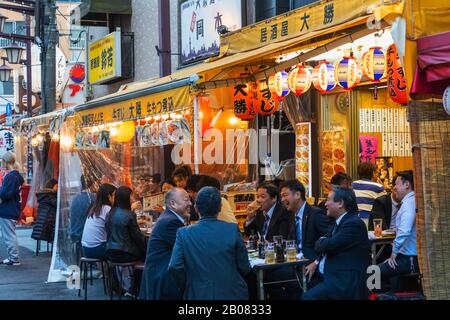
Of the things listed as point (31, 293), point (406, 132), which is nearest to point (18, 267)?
point (31, 293)

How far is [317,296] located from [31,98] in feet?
90.7

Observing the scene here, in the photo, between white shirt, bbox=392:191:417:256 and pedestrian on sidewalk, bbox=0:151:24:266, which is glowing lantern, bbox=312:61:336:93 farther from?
pedestrian on sidewalk, bbox=0:151:24:266

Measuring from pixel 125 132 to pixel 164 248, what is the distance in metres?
7.68

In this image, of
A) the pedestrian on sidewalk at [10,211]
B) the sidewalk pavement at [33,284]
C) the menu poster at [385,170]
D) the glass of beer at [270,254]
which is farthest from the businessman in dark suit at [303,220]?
the pedestrian on sidewalk at [10,211]

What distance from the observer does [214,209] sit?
6340 mm

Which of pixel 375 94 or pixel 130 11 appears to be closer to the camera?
pixel 375 94

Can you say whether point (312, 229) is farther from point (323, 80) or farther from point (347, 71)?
point (323, 80)

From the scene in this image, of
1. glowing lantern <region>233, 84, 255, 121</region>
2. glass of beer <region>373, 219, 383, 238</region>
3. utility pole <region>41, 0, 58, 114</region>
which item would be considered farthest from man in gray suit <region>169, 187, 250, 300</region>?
utility pole <region>41, 0, 58, 114</region>

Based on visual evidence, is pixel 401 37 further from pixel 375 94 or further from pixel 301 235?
pixel 375 94

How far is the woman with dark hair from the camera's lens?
10.4 m

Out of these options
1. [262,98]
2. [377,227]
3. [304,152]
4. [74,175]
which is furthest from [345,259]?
[74,175]

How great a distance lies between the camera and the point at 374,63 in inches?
384

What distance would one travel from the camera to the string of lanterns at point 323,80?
30.8ft

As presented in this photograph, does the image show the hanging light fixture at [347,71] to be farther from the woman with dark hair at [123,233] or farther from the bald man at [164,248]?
the bald man at [164,248]
